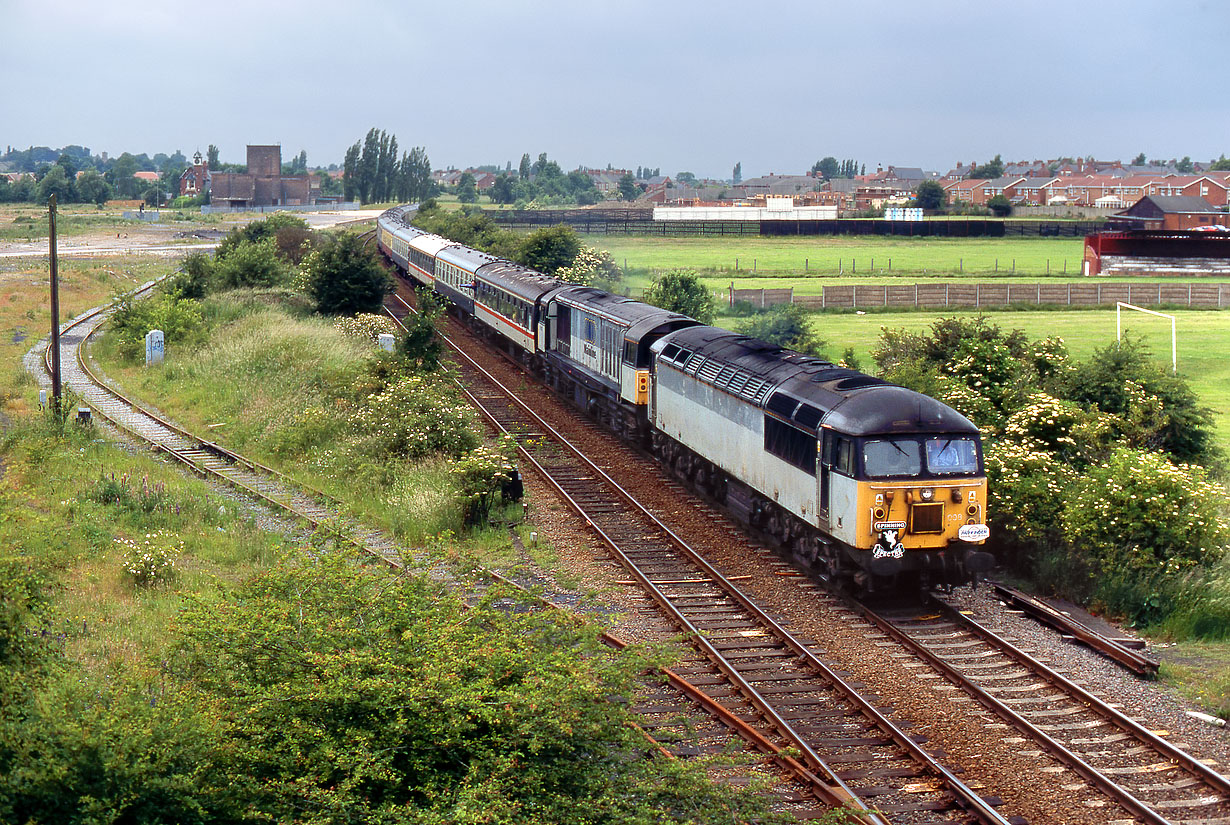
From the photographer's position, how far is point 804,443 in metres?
17.9

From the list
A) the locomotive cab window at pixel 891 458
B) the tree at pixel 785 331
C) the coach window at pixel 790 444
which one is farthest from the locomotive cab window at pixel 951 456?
the tree at pixel 785 331

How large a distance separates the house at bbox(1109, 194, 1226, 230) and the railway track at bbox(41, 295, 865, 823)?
83.4 m

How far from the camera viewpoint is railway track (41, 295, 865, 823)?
37.5 feet

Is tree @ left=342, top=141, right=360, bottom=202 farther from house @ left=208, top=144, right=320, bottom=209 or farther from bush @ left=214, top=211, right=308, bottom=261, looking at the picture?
bush @ left=214, top=211, right=308, bottom=261

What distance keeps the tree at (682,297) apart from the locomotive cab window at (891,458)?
24.4m

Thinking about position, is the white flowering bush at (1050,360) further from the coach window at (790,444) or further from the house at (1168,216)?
the house at (1168,216)

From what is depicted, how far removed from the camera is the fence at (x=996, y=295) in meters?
56.4

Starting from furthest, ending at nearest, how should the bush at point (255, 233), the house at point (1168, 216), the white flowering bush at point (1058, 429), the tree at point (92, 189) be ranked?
the tree at point (92, 189), the house at point (1168, 216), the bush at point (255, 233), the white flowering bush at point (1058, 429)

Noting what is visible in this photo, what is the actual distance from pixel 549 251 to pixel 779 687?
142ft

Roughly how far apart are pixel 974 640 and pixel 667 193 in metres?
172

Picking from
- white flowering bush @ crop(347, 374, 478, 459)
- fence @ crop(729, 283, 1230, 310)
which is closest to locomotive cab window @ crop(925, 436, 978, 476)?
white flowering bush @ crop(347, 374, 478, 459)

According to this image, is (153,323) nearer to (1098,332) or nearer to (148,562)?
(148,562)

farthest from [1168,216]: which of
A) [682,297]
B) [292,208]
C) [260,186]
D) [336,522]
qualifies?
[260,186]

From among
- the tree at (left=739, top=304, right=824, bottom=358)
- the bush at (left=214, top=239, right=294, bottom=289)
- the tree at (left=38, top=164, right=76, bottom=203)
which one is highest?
the tree at (left=38, top=164, right=76, bottom=203)
